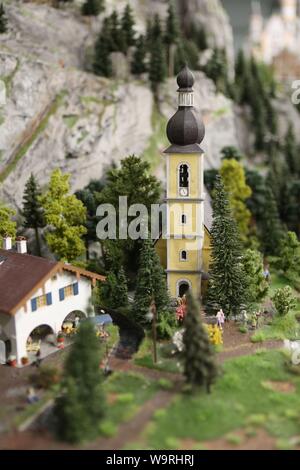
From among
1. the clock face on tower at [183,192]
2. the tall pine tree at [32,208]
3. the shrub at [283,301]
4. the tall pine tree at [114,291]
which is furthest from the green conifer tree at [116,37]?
the shrub at [283,301]

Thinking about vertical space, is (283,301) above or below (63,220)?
below

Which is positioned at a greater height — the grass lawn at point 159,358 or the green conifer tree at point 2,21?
the green conifer tree at point 2,21

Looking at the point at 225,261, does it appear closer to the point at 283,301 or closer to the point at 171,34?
the point at 283,301

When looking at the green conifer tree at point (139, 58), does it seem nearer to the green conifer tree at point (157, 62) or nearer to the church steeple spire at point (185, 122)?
the green conifer tree at point (157, 62)

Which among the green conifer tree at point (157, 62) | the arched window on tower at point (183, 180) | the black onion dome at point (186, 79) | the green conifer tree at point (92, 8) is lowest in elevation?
the arched window on tower at point (183, 180)

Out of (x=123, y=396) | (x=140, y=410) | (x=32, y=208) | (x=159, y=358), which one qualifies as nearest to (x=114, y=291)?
(x=159, y=358)

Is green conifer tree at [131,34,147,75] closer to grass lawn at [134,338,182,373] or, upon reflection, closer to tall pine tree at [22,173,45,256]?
tall pine tree at [22,173,45,256]

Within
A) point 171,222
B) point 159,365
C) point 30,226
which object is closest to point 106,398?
point 159,365
